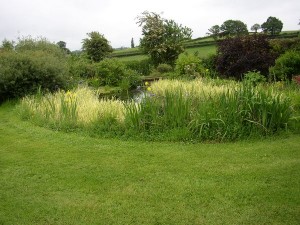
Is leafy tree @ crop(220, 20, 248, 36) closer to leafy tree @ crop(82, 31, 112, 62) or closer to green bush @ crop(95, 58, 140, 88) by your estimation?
leafy tree @ crop(82, 31, 112, 62)

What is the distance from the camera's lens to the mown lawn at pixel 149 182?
12.3ft

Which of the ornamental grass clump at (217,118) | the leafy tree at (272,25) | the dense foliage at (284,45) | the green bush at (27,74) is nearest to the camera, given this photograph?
the ornamental grass clump at (217,118)

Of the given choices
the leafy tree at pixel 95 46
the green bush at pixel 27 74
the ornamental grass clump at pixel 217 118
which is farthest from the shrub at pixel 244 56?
the leafy tree at pixel 95 46

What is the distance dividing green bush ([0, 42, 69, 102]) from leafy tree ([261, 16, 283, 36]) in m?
28.1

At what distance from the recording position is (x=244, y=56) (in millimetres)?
12711

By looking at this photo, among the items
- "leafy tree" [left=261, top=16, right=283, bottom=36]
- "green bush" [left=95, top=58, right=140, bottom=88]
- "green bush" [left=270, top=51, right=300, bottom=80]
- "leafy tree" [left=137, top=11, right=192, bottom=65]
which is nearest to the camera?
"green bush" [left=270, top=51, right=300, bottom=80]

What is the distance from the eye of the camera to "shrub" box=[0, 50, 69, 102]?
35.6 ft

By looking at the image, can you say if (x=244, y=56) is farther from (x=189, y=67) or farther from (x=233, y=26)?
(x=233, y=26)

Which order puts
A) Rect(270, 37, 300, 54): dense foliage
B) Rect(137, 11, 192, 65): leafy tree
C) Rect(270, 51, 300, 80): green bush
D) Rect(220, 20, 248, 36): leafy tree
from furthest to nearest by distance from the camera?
Rect(220, 20, 248, 36): leafy tree < Rect(137, 11, 192, 65): leafy tree < Rect(270, 37, 300, 54): dense foliage < Rect(270, 51, 300, 80): green bush

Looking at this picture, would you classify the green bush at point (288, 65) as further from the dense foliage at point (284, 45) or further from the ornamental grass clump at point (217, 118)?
the ornamental grass clump at point (217, 118)

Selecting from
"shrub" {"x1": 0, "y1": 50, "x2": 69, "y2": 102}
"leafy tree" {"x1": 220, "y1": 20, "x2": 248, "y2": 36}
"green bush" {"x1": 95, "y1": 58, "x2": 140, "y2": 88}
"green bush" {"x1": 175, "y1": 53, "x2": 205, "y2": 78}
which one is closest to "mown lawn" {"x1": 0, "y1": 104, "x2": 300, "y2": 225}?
"shrub" {"x1": 0, "y1": 50, "x2": 69, "y2": 102}

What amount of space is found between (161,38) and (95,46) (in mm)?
4743

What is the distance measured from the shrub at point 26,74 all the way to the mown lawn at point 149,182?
4943 mm

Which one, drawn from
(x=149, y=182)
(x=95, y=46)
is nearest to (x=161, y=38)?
(x=95, y=46)
